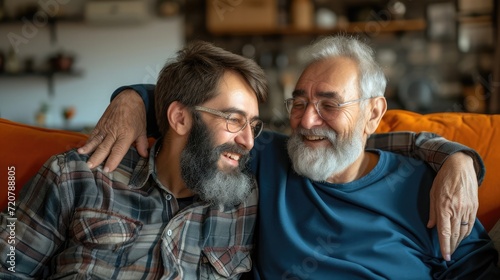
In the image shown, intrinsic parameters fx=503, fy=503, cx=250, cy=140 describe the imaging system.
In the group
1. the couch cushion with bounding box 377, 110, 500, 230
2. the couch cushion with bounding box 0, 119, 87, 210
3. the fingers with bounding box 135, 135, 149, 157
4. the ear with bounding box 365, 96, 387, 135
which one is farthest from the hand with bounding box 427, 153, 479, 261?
the couch cushion with bounding box 0, 119, 87, 210

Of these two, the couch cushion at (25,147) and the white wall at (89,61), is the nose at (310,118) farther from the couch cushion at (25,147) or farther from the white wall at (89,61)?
the white wall at (89,61)

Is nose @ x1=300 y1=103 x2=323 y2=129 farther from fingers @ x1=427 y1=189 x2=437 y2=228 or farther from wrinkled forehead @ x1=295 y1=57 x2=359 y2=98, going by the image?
fingers @ x1=427 y1=189 x2=437 y2=228

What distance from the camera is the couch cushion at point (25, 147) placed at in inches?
63.0

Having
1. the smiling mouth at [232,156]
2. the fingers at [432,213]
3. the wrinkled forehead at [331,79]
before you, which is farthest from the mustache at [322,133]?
the fingers at [432,213]

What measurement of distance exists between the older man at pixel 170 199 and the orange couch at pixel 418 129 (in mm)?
211

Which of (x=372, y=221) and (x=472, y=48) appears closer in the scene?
(x=372, y=221)

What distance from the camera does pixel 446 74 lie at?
5012 mm

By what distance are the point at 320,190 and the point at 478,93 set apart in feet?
12.7

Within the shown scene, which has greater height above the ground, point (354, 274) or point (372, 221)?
point (372, 221)

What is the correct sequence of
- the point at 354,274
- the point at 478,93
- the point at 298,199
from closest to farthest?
the point at 354,274 → the point at 298,199 → the point at 478,93

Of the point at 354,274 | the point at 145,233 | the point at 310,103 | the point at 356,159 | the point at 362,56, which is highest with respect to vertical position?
the point at 362,56

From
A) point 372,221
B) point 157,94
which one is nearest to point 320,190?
point 372,221

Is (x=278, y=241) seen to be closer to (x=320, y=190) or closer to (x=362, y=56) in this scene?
(x=320, y=190)

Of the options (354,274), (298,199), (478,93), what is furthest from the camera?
(478,93)
